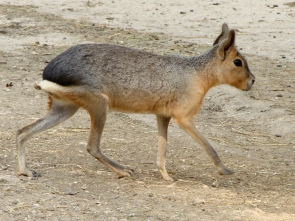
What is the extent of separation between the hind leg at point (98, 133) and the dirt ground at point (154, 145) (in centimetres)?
12

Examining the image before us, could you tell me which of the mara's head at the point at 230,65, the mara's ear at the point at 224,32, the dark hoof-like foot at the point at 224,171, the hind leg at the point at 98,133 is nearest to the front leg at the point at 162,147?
the hind leg at the point at 98,133

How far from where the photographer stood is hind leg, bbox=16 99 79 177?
575 cm

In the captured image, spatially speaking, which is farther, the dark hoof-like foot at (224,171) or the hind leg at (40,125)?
the dark hoof-like foot at (224,171)

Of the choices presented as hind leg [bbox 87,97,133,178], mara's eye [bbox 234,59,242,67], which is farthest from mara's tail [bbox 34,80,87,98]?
Result: mara's eye [bbox 234,59,242,67]

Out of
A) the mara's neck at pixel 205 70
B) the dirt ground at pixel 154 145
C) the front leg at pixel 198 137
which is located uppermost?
the mara's neck at pixel 205 70

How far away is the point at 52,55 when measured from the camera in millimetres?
10328

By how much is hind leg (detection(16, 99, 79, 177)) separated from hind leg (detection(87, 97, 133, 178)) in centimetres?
24

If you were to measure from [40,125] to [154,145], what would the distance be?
164 centimetres

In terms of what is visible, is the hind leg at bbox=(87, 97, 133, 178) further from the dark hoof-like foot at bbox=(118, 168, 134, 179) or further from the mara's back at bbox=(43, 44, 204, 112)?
the mara's back at bbox=(43, 44, 204, 112)

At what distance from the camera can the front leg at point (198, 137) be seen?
6.08 metres

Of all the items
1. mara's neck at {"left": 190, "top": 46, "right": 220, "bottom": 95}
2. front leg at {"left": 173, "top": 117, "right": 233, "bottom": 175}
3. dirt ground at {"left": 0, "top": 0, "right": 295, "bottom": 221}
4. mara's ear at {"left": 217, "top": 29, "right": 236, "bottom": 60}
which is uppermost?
mara's ear at {"left": 217, "top": 29, "right": 236, "bottom": 60}

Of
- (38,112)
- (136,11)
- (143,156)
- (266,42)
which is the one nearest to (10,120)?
(38,112)

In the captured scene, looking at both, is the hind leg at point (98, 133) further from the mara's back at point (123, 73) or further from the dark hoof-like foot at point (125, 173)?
the mara's back at point (123, 73)

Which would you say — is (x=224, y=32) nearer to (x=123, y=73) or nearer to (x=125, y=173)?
(x=123, y=73)
